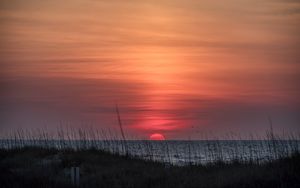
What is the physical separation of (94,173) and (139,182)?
3637mm

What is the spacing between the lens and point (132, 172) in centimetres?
2217

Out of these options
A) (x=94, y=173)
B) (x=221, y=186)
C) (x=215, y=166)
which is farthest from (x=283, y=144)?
(x=94, y=173)

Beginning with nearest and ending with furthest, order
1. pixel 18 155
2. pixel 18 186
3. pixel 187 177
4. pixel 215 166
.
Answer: pixel 18 186
pixel 187 177
pixel 215 166
pixel 18 155

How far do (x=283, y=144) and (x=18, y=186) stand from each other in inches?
443

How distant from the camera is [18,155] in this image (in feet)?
98.3

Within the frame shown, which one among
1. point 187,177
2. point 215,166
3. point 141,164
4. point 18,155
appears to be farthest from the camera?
point 18,155

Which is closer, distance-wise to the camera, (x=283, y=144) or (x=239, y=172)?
(x=239, y=172)

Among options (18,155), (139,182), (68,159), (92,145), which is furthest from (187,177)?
(18,155)

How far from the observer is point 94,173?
74.6 ft

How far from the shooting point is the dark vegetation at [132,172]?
17594 mm

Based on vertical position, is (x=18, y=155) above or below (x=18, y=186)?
above

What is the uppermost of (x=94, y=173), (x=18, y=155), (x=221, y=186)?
(x=18, y=155)

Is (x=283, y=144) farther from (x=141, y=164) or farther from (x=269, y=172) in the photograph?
(x=141, y=164)

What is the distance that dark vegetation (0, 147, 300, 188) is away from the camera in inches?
693
